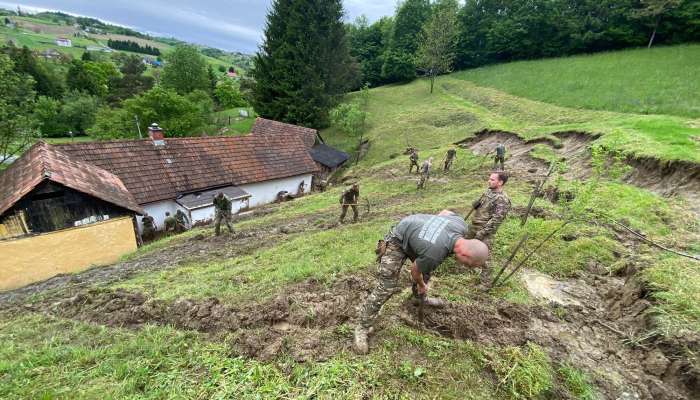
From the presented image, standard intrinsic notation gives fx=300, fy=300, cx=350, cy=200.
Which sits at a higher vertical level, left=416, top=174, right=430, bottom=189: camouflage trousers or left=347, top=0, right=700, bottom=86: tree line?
left=347, top=0, right=700, bottom=86: tree line

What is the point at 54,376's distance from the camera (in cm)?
353

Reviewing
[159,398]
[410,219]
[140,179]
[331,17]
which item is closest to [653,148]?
[410,219]

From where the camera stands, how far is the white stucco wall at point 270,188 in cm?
1855

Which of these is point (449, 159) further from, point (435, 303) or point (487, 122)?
point (435, 303)

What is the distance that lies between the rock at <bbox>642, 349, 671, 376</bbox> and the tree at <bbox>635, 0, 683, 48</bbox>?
4433cm

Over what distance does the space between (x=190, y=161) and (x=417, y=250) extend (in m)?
16.8

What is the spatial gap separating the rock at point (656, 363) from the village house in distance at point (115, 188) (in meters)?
14.6

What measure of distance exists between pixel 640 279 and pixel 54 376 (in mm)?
8280

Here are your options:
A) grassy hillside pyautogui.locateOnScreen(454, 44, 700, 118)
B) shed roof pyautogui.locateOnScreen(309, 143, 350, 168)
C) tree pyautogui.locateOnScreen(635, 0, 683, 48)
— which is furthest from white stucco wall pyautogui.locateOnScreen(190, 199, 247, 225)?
tree pyautogui.locateOnScreen(635, 0, 683, 48)

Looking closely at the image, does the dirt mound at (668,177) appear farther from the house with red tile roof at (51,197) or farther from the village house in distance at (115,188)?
the house with red tile roof at (51,197)

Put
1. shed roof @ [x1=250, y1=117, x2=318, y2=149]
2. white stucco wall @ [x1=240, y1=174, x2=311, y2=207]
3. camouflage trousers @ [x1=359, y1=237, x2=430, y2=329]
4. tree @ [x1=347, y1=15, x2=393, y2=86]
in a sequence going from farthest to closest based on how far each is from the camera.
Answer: tree @ [x1=347, y1=15, x2=393, y2=86]
shed roof @ [x1=250, y1=117, x2=318, y2=149]
white stucco wall @ [x1=240, y1=174, x2=311, y2=207]
camouflage trousers @ [x1=359, y1=237, x2=430, y2=329]

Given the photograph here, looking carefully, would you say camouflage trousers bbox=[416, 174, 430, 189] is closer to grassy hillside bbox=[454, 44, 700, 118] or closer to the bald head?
the bald head

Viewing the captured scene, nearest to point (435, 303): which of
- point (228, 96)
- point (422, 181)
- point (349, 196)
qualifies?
point (349, 196)

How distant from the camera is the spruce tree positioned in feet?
107
